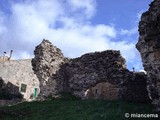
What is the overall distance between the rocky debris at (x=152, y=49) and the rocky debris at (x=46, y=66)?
381 inches

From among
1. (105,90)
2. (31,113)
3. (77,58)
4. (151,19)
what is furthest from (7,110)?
(105,90)

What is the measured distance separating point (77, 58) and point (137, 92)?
628 centimetres

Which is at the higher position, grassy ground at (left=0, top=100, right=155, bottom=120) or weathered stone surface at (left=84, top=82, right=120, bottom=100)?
weathered stone surface at (left=84, top=82, right=120, bottom=100)

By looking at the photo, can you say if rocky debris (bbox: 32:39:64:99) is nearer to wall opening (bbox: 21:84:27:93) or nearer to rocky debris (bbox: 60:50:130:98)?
rocky debris (bbox: 60:50:130:98)

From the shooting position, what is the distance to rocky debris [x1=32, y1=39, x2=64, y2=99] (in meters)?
19.1

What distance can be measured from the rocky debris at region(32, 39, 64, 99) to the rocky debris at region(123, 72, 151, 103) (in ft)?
19.5

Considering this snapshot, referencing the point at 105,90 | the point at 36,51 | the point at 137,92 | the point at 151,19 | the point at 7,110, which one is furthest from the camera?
the point at 105,90

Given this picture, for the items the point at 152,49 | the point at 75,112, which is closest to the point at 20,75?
the point at 75,112

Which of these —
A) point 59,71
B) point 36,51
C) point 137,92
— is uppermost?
point 36,51

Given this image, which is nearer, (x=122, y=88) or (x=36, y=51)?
(x=122, y=88)

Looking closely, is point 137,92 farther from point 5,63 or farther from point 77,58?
point 5,63

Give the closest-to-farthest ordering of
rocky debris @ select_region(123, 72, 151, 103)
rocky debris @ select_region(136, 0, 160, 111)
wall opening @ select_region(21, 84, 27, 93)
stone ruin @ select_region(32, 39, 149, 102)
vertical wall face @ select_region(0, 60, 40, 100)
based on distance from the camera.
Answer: rocky debris @ select_region(136, 0, 160, 111), rocky debris @ select_region(123, 72, 151, 103), stone ruin @ select_region(32, 39, 149, 102), vertical wall face @ select_region(0, 60, 40, 100), wall opening @ select_region(21, 84, 27, 93)

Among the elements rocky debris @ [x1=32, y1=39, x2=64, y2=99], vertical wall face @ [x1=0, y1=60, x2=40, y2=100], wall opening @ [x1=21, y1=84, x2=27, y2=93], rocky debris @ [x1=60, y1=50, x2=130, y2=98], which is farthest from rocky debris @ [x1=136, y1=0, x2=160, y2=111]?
wall opening @ [x1=21, y1=84, x2=27, y2=93]

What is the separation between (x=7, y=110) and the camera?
1431 centimetres
